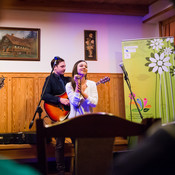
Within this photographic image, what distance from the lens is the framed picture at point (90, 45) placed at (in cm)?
510

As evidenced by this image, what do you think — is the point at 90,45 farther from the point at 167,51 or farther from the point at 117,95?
the point at 167,51

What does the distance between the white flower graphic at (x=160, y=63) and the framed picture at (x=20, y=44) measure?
2213 millimetres

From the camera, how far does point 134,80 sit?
4707mm

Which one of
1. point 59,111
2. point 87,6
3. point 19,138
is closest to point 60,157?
point 59,111

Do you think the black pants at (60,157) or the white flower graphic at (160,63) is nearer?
the black pants at (60,157)

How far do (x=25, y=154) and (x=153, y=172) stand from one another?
371 centimetres

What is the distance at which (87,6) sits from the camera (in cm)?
496

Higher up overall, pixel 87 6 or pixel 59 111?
pixel 87 6

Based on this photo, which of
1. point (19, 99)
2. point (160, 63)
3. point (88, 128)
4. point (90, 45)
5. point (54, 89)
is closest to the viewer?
point (88, 128)

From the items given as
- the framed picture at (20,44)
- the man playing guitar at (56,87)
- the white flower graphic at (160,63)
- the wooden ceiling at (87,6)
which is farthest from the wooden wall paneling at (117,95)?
the framed picture at (20,44)

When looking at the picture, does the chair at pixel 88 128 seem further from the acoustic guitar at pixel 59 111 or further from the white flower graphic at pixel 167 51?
the white flower graphic at pixel 167 51

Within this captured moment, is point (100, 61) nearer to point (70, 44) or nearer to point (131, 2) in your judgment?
point (70, 44)

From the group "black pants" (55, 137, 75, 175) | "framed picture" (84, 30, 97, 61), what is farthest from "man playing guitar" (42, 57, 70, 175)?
"framed picture" (84, 30, 97, 61)

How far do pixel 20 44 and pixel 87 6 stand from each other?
151 centimetres
